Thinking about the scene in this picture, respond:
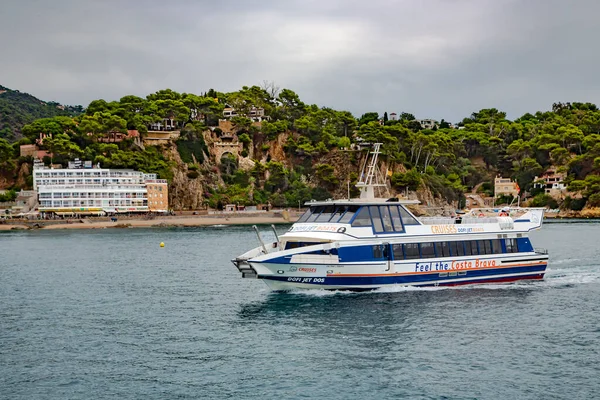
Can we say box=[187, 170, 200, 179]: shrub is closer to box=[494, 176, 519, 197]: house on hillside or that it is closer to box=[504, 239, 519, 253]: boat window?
box=[494, 176, 519, 197]: house on hillside

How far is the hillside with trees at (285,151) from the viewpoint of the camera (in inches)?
5039

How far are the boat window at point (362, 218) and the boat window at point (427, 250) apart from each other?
10.3 ft

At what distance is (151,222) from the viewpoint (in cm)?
11144

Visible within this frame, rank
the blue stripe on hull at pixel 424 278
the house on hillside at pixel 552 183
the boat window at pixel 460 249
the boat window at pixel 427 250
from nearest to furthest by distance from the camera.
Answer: the blue stripe on hull at pixel 424 278 < the boat window at pixel 427 250 < the boat window at pixel 460 249 < the house on hillside at pixel 552 183

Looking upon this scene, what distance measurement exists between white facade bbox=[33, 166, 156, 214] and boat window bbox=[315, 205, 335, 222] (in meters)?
91.5

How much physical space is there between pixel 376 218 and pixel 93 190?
311ft

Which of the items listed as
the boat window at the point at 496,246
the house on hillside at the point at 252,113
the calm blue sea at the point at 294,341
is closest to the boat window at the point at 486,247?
the boat window at the point at 496,246

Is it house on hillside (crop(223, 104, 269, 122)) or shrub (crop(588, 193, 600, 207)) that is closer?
shrub (crop(588, 193, 600, 207))

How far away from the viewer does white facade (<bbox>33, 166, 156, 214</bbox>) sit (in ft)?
383

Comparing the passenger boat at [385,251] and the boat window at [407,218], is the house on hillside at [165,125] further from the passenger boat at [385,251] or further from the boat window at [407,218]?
the boat window at [407,218]

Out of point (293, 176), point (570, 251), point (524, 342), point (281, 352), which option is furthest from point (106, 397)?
point (293, 176)

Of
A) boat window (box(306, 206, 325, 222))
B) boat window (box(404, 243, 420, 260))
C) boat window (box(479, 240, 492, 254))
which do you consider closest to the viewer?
boat window (box(404, 243, 420, 260))

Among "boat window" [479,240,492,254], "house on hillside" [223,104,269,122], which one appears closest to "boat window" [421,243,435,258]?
"boat window" [479,240,492,254]

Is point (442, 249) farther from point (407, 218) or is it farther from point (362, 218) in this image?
point (362, 218)
